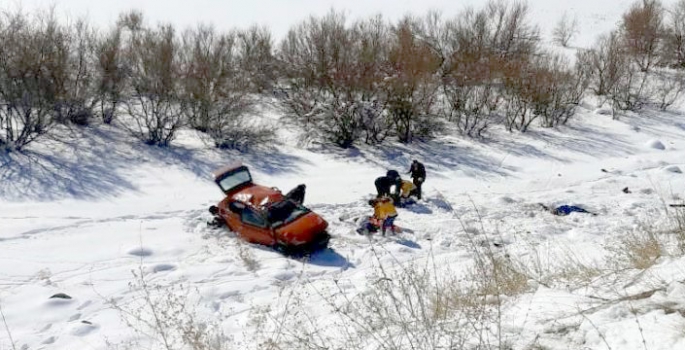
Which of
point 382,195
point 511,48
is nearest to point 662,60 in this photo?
point 511,48

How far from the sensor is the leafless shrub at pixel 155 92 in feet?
56.3

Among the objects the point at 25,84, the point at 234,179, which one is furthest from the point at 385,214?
the point at 25,84

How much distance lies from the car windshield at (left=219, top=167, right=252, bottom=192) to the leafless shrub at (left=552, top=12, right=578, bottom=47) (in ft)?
79.3

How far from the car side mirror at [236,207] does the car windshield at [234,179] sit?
0.69 metres

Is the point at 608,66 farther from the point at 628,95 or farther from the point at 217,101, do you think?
the point at 217,101

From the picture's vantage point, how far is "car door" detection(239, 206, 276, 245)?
34.8ft

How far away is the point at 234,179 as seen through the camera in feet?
39.2

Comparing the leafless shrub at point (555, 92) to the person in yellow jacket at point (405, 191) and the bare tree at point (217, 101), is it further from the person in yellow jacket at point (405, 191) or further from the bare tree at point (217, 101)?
the bare tree at point (217, 101)

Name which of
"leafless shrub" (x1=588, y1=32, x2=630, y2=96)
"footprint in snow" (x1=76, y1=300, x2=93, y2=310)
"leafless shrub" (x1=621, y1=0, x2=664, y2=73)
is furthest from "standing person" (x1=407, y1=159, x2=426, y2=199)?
"leafless shrub" (x1=621, y1=0, x2=664, y2=73)

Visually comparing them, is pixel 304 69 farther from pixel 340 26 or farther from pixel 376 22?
pixel 376 22

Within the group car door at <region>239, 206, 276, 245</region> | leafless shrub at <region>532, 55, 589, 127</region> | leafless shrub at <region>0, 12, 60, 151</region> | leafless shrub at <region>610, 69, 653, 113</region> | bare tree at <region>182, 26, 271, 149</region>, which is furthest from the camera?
leafless shrub at <region>610, 69, 653, 113</region>

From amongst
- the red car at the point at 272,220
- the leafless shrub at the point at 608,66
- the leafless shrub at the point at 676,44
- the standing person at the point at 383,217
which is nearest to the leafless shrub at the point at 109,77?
the red car at the point at 272,220

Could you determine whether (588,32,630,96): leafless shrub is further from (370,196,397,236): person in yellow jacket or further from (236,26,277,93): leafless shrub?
(370,196,397,236): person in yellow jacket

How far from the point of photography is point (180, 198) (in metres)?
13.6
